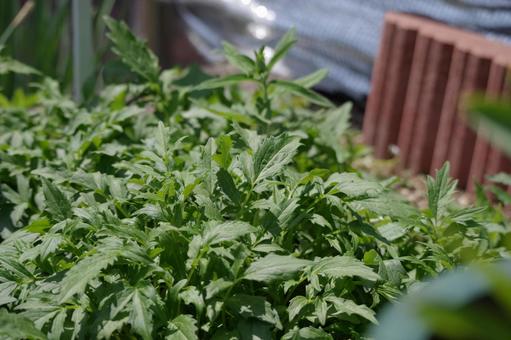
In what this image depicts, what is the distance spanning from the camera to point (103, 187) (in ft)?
6.66

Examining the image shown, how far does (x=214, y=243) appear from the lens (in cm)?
165

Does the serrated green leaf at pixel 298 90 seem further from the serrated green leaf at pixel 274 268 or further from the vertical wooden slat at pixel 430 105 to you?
the vertical wooden slat at pixel 430 105

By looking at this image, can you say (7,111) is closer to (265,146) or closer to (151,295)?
(265,146)

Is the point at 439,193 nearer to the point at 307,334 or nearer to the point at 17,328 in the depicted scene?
the point at 307,334

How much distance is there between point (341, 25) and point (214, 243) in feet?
12.9

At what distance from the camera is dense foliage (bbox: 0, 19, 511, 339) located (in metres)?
1.64

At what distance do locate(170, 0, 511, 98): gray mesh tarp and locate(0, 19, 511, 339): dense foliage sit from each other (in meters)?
2.57

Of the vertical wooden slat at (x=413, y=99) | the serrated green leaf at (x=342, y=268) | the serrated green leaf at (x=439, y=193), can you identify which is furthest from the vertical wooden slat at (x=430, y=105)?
the serrated green leaf at (x=342, y=268)

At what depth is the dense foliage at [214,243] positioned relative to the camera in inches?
64.5

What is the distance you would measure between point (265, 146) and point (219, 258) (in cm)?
35

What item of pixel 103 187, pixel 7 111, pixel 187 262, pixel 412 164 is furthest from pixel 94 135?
pixel 412 164

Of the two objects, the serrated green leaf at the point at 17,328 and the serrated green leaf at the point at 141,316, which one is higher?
the serrated green leaf at the point at 141,316

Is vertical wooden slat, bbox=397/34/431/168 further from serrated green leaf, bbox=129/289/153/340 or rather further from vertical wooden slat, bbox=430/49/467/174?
serrated green leaf, bbox=129/289/153/340

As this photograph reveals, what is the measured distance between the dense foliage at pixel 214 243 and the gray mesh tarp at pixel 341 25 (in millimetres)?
2572
